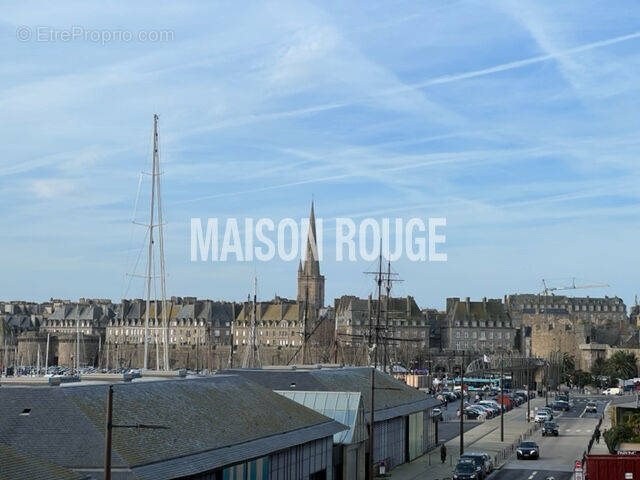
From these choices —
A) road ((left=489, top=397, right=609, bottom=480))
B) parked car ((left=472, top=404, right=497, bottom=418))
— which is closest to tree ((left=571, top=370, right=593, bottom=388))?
parked car ((left=472, top=404, right=497, bottom=418))

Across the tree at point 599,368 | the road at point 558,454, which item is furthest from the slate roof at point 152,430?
the tree at point 599,368

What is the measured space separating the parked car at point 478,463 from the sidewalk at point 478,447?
1.21 m

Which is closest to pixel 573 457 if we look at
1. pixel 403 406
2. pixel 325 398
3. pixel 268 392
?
pixel 403 406

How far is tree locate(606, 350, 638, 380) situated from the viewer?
504ft

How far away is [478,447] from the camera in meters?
65.7

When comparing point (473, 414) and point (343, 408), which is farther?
point (473, 414)

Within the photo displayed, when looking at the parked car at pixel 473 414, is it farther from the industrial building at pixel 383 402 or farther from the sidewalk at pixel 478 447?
the industrial building at pixel 383 402

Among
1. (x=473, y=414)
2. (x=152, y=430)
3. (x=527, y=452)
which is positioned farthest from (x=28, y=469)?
(x=473, y=414)

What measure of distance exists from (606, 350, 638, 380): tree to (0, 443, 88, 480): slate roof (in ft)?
448

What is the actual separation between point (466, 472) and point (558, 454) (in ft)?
47.8

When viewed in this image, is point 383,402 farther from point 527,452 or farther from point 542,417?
point 542,417

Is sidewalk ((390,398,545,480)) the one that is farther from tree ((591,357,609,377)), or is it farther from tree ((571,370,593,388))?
tree ((591,357,609,377))

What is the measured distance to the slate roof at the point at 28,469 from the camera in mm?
24797

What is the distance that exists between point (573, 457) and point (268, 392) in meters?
22.6
